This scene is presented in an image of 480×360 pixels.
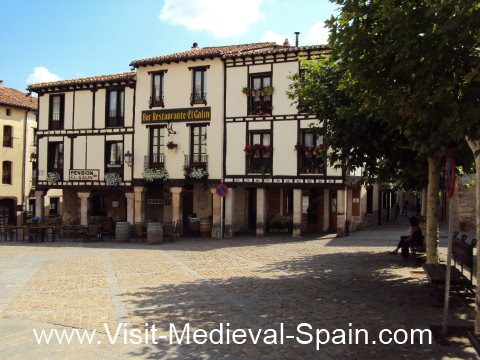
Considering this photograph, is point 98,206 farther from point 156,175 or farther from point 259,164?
point 259,164

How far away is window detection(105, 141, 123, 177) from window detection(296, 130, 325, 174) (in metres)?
10.4

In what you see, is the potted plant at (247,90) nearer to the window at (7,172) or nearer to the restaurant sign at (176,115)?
the restaurant sign at (176,115)

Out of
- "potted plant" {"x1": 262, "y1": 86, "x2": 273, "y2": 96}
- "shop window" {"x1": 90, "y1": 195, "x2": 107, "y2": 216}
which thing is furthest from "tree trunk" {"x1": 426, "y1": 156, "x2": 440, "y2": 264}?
"shop window" {"x1": 90, "y1": 195, "x2": 107, "y2": 216}

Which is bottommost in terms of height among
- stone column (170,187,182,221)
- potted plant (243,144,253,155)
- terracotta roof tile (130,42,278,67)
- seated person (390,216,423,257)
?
seated person (390,216,423,257)

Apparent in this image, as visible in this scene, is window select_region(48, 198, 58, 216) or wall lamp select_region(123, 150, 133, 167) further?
window select_region(48, 198, 58, 216)

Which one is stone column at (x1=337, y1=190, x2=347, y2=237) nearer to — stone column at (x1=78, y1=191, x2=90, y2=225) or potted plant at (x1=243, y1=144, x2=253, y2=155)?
potted plant at (x1=243, y1=144, x2=253, y2=155)

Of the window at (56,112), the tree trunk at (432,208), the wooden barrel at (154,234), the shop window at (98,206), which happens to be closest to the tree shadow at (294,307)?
the tree trunk at (432,208)

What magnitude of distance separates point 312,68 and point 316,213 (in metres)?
13.8

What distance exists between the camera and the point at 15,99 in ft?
117

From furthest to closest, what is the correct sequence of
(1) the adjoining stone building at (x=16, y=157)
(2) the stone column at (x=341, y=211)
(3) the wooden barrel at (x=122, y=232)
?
1. (1) the adjoining stone building at (x=16, y=157)
2. (3) the wooden barrel at (x=122, y=232)
3. (2) the stone column at (x=341, y=211)

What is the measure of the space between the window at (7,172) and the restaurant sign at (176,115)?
16050 mm

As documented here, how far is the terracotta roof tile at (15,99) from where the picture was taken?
34156mm

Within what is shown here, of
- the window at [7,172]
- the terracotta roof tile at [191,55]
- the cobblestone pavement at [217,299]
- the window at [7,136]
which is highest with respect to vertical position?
the terracotta roof tile at [191,55]

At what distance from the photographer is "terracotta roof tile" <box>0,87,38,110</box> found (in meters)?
34.2
